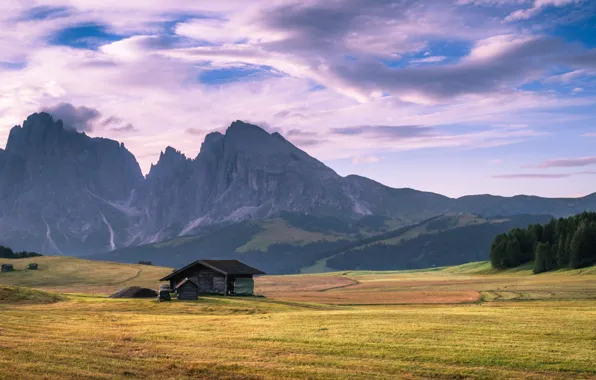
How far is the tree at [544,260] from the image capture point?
489 ft

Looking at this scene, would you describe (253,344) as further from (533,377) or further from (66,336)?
(533,377)

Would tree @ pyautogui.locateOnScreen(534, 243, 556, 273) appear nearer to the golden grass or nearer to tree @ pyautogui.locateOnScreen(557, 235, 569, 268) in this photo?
tree @ pyautogui.locateOnScreen(557, 235, 569, 268)

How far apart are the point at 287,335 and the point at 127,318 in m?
18.3

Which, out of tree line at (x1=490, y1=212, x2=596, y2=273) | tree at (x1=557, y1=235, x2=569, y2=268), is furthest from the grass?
tree at (x1=557, y1=235, x2=569, y2=268)

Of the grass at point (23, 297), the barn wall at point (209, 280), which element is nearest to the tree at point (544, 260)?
the barn wall at point (209, 280)

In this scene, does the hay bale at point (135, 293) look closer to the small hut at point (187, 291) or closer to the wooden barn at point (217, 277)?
the wooden barn at point (217, 277)

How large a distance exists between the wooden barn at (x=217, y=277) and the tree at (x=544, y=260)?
84.4 meters

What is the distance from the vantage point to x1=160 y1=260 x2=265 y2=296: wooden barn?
90062 mm

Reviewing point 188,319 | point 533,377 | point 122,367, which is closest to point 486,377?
point 533,377

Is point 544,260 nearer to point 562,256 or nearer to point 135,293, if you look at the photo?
point 562,256

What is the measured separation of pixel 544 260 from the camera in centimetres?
14925

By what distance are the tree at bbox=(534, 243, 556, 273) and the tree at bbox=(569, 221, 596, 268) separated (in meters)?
5.98

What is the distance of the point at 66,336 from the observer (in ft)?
122

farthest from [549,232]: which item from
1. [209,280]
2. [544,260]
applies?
[209,280]
